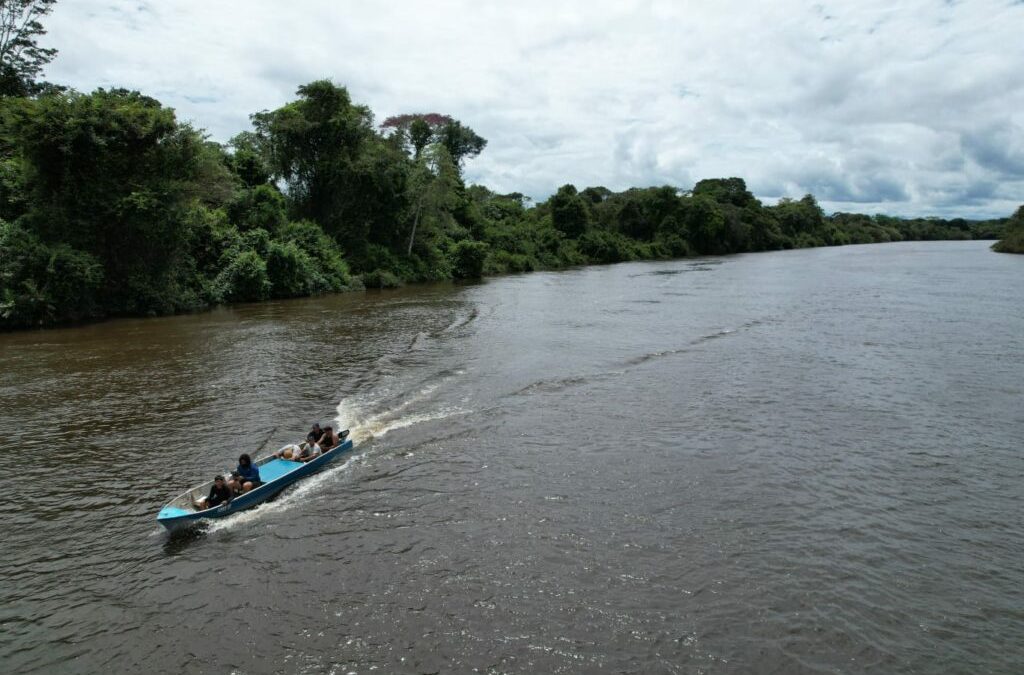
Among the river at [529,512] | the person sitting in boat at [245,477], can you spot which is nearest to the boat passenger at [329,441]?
the river at [529,512]

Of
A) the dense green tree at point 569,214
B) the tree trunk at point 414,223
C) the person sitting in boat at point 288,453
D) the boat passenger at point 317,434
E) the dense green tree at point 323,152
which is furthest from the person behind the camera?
the dense green tree at point 569,214

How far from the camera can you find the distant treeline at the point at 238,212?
30.1m

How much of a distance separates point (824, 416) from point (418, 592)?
12861mm

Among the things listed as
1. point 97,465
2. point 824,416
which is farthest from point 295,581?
A: point 824,416

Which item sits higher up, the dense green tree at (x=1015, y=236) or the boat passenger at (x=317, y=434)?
the dense green tree at (x=1015, y=236)

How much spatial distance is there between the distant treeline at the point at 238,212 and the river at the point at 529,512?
8.25 m

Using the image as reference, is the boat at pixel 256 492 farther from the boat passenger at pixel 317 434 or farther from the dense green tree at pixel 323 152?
the dense green tree at pixel 323 152

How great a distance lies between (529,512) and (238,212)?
39.5m

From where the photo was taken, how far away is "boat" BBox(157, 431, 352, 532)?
1131cm

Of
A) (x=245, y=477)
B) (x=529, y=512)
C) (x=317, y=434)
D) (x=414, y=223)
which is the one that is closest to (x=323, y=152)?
(x=414, y=223)

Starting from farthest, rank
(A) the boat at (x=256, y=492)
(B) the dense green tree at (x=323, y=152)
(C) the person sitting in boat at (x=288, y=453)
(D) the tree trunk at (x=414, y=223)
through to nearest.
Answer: (D) the tree trunk at (x=414, y=223) → (B) the dense green tree at (x=323, y=152) → (C) the person sitting in boat at (x=288, y=453) → (A) the boat at (x=256, y=492)

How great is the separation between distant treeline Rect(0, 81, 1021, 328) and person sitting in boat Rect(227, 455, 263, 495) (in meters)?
23.6

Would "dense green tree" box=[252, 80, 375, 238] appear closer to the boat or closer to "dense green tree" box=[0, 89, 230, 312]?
"dense green tree" box=[0, 89, 230, 312]

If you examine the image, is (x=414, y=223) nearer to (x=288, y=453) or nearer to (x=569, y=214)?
(x=569, y=214)
